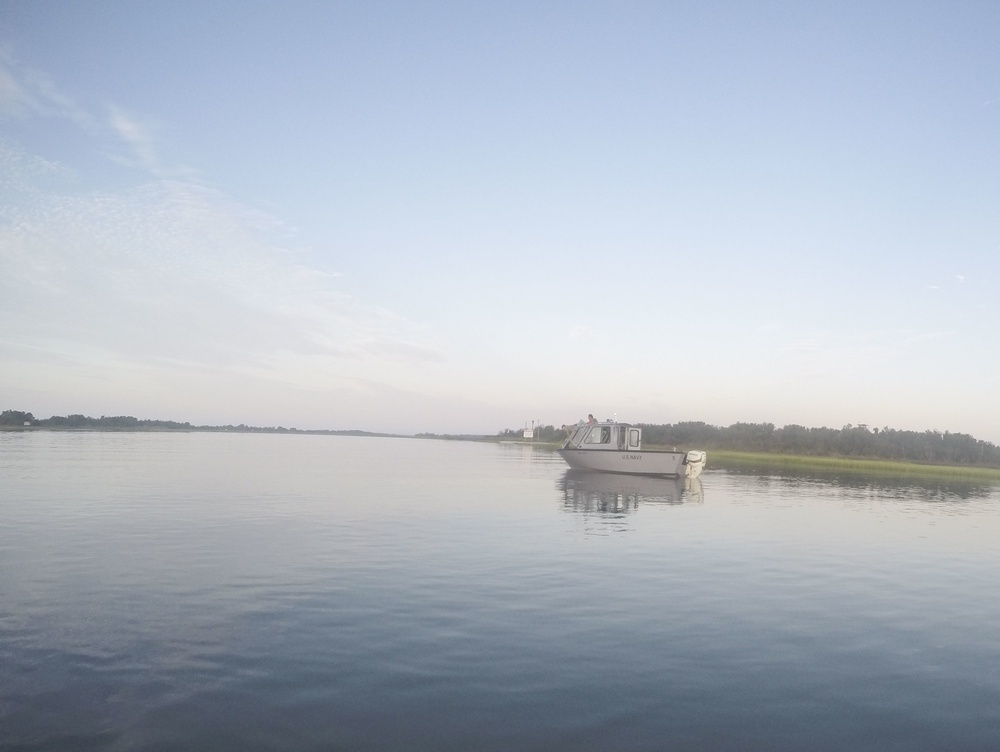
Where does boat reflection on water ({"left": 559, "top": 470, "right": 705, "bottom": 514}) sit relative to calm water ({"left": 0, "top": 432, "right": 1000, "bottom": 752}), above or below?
above

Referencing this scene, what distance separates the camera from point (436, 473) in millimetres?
49969

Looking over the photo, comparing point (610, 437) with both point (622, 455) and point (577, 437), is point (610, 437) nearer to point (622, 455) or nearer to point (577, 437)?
point (622, 455)

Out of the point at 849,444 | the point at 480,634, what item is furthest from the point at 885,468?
the point at 480,634

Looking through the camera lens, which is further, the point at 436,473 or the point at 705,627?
the point at 436,473

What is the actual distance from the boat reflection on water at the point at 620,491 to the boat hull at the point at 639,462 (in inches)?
20.6

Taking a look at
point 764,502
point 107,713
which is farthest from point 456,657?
point 764,502

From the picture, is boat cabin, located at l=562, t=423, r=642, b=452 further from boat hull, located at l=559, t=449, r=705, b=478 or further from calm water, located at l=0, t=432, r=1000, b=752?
calm water, located at l=0, t=432, r=1000, b=752

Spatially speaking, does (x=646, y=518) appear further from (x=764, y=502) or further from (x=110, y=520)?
(x=110, y=520)

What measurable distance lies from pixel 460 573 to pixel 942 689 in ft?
29.0

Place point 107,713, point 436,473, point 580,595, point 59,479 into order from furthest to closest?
point 436,473 < point 59,479 < point 580,595 < point 107,713

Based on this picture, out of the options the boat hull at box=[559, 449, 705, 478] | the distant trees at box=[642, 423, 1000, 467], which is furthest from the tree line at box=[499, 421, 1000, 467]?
the boat hull at box=[559, 449, 705, 478]

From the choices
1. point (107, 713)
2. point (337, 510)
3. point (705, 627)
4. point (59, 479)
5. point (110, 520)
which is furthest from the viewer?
point (59, 479)

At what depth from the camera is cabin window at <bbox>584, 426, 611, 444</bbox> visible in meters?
49.0

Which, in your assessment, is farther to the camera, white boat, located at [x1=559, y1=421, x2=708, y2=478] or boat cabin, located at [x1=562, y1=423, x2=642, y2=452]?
boat cabin, located at [x1=562, y1=423, x2=642, y2=452]
